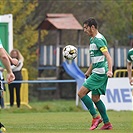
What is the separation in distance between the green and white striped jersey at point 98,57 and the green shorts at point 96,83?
95mm

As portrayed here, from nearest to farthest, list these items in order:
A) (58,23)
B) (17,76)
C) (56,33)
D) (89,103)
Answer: (89,103)
(17,76)
(58,23)
(56,33)

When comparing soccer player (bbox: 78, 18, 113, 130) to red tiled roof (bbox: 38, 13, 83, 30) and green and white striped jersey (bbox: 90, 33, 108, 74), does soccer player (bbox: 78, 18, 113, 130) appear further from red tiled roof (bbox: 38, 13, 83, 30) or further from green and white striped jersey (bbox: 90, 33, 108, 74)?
red tiled roof (bbox: 38, 13, 83, 30)

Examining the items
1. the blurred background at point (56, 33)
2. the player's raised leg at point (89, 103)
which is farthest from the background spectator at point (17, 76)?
the player's raised leg at point (89, 103)

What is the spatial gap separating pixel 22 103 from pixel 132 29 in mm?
15954

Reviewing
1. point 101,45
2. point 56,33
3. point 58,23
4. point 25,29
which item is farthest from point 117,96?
point 56,33

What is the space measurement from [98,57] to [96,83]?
494mm

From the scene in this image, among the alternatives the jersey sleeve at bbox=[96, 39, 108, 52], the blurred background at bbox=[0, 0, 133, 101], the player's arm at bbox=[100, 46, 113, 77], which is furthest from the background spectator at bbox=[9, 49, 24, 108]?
the player's arm at bbox=[100, 46, 113, 77]

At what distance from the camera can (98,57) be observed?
13977 millimetres

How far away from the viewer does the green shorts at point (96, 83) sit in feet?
45.8

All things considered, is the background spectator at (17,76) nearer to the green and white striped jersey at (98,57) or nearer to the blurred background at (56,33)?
the blurred background at (56,33)

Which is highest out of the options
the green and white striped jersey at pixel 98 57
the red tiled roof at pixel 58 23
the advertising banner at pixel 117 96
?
the red tiled roof at pixel 58 23

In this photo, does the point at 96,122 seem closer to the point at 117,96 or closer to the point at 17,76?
the point at 117,96

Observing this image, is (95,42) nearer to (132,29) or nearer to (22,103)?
(22,103)

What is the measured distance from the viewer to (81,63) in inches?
1323
